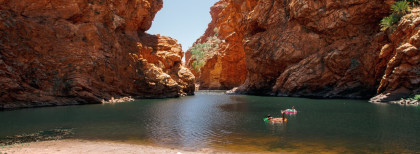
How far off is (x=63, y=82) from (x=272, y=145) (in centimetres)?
3399

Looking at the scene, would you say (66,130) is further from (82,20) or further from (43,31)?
(82,20)

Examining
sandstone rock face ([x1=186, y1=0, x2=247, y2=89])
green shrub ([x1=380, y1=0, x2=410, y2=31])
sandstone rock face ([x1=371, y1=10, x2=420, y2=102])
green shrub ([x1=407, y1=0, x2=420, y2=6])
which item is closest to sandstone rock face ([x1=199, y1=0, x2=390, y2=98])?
green shrub ([x1=380, y1=0, x2=410, y2=31])

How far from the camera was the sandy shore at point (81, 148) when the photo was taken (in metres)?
13.4

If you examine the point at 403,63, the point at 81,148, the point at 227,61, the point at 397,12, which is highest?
the point at 397,12

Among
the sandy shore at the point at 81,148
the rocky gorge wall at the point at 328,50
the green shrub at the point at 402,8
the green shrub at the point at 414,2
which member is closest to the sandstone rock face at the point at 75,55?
the rocky gorge wall at the point at 328,50

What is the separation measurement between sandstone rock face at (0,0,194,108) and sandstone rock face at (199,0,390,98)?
768 inches

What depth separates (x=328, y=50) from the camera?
5066cm

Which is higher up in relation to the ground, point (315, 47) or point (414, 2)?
point (414, 2)

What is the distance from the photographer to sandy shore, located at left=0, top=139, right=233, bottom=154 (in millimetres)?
13359

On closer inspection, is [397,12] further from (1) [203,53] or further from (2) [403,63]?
(1) [203,53]

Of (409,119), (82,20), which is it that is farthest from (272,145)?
(82,20)

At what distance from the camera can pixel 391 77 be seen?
36.1 m

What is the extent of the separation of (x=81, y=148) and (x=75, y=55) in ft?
103

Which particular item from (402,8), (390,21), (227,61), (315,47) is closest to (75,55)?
(315,47)
